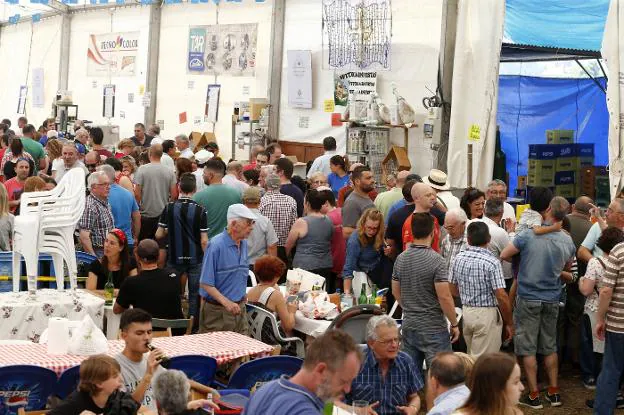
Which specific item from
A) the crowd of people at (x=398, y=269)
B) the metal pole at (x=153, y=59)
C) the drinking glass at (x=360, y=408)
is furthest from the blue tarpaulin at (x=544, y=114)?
the drinking glass at (x=360, y=408)

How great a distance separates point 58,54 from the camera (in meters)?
21.4

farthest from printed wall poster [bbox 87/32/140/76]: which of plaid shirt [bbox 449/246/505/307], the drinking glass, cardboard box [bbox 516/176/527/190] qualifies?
the drinking glass

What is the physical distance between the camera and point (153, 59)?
715 inches

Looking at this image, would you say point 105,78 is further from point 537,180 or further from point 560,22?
point 560,22

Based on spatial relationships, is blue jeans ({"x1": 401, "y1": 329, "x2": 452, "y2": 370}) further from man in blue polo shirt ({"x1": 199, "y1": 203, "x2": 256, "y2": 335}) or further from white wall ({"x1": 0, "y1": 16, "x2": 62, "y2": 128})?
white wall ({"x1": 0, "y1": 16, "x2": 62, "y2": 128})

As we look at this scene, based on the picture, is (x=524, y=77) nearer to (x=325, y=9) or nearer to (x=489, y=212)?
(x=325, y=9)

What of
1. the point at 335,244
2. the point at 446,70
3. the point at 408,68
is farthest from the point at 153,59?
the point at 335,244

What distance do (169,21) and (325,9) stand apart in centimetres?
457

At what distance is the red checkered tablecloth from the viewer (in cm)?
566

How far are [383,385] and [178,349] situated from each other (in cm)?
139

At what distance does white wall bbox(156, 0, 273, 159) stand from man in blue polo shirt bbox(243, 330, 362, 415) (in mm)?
12518

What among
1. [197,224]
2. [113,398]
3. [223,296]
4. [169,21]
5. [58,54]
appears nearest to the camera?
[113,398]

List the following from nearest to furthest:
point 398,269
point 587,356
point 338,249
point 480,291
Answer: point 398,269
point 480,291
point 587,356
point 338,249

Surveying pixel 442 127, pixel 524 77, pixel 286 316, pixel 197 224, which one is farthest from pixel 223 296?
pixel 524 77
